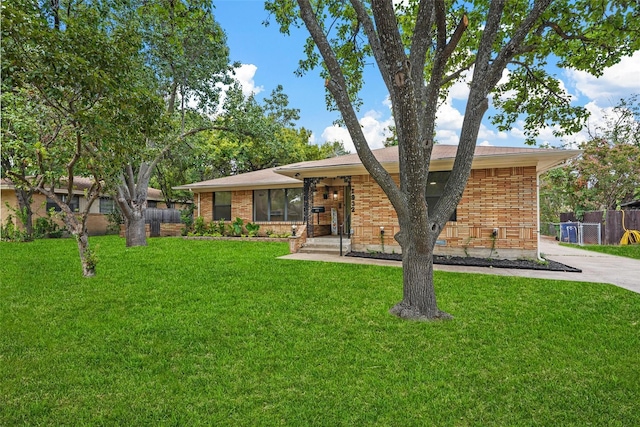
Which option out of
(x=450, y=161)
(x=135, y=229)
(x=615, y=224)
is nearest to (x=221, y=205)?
(x=135, y=229)

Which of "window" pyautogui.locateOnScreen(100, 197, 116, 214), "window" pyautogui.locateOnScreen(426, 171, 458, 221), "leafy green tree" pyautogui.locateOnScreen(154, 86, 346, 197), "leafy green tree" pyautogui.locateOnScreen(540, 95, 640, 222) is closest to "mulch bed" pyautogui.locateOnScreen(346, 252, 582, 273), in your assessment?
"window" pyautogui.locateOnScreen(426, 171, 458, 221)

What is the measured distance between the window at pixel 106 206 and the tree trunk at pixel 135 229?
7.77 meters

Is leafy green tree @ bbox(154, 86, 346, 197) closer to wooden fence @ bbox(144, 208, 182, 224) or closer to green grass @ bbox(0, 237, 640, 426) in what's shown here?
wooden fence @ bbox(144, 208, 182, 224)

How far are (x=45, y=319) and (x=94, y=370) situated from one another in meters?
2.02

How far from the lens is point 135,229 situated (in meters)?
12.6

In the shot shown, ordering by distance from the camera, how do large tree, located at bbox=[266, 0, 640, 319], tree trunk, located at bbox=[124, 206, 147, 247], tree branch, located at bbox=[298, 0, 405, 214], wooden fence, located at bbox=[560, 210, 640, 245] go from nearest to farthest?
large tree, located at bbox=[266, 0, 640, 319]
tree branch, located at bbox=[298, 0, 405, 214]
tree trunk, located at bbox=[124, 206, 147, 247]
wooden fence, located at bbox=[560, 210, 640, 245]

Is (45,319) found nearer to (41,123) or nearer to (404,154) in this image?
(41,123)

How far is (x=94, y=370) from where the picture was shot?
293 centimetres

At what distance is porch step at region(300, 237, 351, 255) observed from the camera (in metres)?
10.2

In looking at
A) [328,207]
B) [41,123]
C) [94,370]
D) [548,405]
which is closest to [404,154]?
[548,405]

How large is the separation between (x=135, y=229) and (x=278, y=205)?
19.0ft

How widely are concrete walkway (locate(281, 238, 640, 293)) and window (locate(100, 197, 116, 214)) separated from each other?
15205 millimetres

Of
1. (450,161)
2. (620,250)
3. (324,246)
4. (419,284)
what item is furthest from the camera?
(620,250)

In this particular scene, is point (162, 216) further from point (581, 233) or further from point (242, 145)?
point (581, 233)
